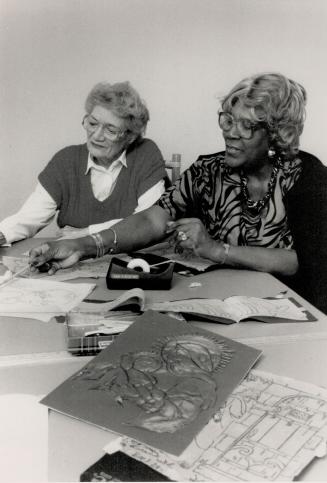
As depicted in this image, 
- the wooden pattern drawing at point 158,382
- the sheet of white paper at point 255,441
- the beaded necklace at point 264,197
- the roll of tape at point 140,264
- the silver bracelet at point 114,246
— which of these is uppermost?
the beaded necklace at point 264,197

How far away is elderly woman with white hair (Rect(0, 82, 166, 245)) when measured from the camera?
77.5 inches

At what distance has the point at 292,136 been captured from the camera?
1612mm

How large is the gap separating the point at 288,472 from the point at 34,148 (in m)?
1.93

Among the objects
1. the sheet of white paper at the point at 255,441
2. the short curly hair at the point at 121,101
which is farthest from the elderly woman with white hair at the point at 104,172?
the sheet of white paper at the point at 255,441

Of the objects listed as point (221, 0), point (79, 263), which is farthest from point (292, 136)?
point (79, 263)

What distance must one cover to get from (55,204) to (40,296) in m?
0.91

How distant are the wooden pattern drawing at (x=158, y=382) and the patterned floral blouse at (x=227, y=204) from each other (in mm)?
743

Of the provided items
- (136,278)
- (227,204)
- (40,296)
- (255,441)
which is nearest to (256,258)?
(227,204)

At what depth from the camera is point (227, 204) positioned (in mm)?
1638

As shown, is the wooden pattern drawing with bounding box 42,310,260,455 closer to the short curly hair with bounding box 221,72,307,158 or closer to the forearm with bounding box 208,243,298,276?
the forearm with bounding box 208,243,298,276

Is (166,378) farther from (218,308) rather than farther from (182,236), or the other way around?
(182,236)

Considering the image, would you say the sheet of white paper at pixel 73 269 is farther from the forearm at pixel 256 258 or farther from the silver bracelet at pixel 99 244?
the forearm at pixel 256 258

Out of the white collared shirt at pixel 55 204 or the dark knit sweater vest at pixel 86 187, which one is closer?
the white collared shirt at pixel 55 204

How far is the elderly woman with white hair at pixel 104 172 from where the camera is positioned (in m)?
1.97
